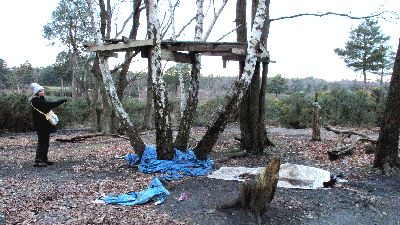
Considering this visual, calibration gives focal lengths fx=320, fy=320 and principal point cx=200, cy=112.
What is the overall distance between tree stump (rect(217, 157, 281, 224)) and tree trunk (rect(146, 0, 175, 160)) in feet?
8.91

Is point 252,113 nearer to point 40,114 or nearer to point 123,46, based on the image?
point 123,46

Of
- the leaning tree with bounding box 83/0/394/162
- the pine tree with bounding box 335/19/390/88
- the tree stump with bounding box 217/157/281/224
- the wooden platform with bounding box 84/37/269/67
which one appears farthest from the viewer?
the pine tree with bounding box 335/19/390/88

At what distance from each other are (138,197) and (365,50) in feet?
95.6

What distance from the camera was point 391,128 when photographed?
546 centimetres

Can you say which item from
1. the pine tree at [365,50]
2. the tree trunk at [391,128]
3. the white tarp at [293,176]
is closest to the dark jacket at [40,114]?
the white tarp at [293,176]

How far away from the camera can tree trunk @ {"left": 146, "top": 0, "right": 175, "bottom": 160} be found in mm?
5871

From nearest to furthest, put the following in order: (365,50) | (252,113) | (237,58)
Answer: (252,113), (237,58), (365,50)

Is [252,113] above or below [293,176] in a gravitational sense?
above

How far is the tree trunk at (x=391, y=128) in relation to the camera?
532 cm

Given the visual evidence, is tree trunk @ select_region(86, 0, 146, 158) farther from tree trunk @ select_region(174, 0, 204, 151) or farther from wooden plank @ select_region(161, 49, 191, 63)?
wooden plank @ select_region(161, 49, 191, 63)

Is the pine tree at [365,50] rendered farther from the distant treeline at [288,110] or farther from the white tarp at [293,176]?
the white tarp at [293,176]

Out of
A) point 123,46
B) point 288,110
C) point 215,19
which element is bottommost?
point 288,110

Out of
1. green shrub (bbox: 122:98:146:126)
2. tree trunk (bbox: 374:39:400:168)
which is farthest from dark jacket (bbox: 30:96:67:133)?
green shrub (bbox: 122:98:146:126)

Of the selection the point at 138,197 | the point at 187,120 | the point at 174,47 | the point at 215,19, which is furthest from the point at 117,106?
the point at 215,19
